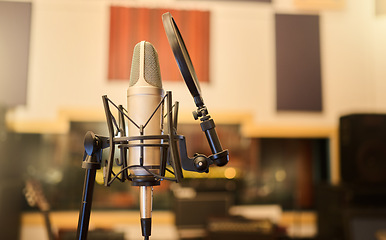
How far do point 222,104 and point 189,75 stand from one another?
289cm

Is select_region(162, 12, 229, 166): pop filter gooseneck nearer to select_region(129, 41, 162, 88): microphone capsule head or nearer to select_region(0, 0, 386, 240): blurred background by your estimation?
select_region(129, 41, 162, 88): microphone capsule head

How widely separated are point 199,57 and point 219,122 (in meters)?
0.65

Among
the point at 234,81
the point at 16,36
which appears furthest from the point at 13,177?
the point at 234,81

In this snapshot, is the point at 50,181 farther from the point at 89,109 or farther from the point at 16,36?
the point at 16,36

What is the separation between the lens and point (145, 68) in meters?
0.73

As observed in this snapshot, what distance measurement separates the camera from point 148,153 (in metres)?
0.69

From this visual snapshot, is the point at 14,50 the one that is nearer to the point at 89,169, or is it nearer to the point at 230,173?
the point at 230,173

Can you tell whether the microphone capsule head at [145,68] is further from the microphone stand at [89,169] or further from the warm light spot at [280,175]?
the warm light spot at [280,175]

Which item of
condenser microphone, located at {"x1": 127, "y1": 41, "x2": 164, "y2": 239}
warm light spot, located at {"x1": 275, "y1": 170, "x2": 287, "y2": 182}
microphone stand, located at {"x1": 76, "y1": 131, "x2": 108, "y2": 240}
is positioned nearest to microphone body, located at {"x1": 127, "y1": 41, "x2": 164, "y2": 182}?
condenser microphone, located at {"x1": 127, "y1": 41, "x2": 164, "y2": 239}

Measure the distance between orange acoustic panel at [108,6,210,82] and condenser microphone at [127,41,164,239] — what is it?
2.76m

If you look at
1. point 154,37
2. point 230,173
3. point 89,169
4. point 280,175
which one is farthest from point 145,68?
point 280,175

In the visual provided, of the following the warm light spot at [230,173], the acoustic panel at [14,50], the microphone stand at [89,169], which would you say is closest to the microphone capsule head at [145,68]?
the microphone stand at [89,169]

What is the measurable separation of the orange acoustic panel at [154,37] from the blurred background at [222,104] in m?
0.01

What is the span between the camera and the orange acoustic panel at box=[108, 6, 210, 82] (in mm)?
3488
